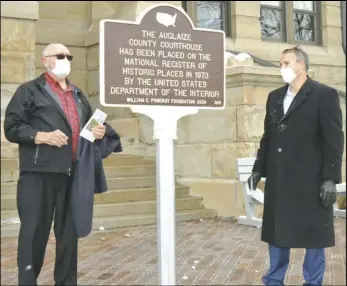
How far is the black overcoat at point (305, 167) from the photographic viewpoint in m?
4.16

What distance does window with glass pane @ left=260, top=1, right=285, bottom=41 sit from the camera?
13641 mm

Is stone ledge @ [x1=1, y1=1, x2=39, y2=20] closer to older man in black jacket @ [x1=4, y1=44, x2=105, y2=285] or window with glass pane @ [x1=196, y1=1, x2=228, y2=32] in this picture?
older man in black jacket @ [x1=4, y1=44, x2=105, y2=285]

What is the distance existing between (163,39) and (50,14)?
8214 mm

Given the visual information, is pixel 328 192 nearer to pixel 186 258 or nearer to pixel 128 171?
pixel 186 258

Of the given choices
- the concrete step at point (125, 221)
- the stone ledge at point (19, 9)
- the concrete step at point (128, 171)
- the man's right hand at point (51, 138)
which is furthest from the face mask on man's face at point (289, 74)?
the stone ledge at point (19, 9)

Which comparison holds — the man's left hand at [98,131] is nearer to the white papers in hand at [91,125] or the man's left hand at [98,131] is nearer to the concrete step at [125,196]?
the white papers in hand at [91,125]

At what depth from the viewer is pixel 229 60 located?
9.45 metres

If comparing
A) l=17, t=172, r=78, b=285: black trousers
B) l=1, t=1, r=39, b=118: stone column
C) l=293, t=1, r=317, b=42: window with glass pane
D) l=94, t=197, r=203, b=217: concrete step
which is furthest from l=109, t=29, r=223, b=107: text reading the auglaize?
l=293, t=1, r=317, b=42: window with glass pane

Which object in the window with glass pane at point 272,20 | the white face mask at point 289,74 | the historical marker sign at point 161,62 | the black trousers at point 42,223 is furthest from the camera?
the window with glass pane at point 272,20

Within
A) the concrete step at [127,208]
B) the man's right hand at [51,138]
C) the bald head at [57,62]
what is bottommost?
the concrete step at [127,208]

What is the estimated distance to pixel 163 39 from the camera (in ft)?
14.1

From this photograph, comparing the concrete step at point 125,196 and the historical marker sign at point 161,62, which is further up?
the historical marker sign at point 161,62

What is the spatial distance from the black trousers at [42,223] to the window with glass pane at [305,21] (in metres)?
11.3

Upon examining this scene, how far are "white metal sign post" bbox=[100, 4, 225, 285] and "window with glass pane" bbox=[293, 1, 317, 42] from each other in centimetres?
1031
